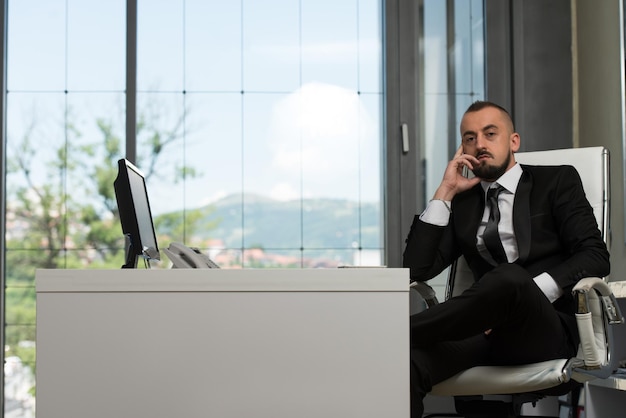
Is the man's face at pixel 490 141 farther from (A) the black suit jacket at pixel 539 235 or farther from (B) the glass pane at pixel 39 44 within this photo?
(B) the glass pane at pixel 39 44

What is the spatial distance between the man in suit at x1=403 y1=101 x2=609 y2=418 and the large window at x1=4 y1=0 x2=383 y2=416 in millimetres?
1288

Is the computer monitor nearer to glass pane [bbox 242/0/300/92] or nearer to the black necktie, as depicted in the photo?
the black necktie

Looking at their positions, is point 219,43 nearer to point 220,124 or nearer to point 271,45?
point 271,45

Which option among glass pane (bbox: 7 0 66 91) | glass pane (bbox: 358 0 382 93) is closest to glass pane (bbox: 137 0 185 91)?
glass pane (bbox: 7 0 66 91)

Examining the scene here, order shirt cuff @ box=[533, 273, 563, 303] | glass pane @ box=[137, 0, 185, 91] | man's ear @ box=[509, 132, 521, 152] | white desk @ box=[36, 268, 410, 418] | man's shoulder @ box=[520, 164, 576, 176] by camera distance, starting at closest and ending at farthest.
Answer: white desk @ box=[36, 268, 410, 418] < shirt cuff @ box=[533, 273, 563, 303] < man's shoulder @ box=[520, 164, 576, 176] < man's ear @ box=[509, 132, 521, 152] < glass pane @ box=[137, 0, 185, 91]

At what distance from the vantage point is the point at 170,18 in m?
4.12

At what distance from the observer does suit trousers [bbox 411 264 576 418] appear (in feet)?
6.91

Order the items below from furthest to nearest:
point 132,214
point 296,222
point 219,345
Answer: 1. point 296,222
2. point 132,214
3. point 219,345

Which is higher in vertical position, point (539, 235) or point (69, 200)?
point (69, 200)

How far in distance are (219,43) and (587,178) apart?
2086mm

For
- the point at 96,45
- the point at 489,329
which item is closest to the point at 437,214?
the point at 489,329

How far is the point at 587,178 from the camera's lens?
107 inches

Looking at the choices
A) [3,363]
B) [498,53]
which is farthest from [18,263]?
[498,53]

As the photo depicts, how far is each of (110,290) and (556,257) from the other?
149 cm
